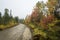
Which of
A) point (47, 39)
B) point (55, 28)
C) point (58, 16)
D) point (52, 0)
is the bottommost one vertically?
point (47, 39)

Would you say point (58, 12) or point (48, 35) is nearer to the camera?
point (48, 35)

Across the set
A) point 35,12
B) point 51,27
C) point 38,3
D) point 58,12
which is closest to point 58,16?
point 58,12

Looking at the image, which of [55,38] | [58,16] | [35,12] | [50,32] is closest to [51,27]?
[50,32]

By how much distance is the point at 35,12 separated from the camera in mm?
42062

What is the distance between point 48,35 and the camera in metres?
13.5

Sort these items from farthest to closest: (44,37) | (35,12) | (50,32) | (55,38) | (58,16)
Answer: (35,12) → (58,16) → (44,37) → (50,32) → (55,38)

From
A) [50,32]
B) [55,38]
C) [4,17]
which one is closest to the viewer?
[55,38]

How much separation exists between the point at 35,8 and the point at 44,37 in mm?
26665

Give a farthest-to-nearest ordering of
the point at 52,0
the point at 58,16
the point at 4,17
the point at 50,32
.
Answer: the point at 4,17 → the point at 52,0 → the point at 58,16 → the point at 50,32

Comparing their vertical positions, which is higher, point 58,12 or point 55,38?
point 58,12

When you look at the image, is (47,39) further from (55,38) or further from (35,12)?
(35,12)

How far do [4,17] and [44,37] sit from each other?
41739 mm

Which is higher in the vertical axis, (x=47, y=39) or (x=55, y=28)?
(x=55, y=28)

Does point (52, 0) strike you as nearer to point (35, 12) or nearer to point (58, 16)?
point (58, 16)
